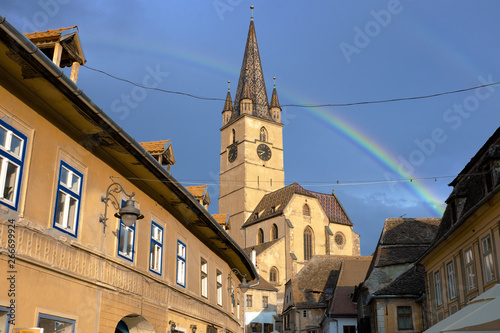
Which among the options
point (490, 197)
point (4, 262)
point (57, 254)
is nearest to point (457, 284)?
point (490, 197)

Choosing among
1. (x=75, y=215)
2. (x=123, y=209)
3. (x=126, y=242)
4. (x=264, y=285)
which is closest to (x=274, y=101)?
(x=264, y=285)

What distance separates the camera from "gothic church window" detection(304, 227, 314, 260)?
2960 inches

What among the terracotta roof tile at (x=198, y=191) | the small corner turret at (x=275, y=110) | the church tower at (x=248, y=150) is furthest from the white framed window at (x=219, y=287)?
the small corner turret at (x=275, y=110)

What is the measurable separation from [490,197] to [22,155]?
496 inches

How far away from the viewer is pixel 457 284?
2075 cm

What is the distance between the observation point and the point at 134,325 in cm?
1458

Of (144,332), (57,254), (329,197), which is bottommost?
(144,332)

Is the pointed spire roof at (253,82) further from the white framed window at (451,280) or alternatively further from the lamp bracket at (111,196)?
the lamp bracket at (111,196)

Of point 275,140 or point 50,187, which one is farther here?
point 275,140

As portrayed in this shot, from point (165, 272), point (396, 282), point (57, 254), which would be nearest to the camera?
point (57, 254)

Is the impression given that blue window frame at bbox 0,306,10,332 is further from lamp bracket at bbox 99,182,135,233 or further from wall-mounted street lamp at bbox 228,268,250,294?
wall-mounted street lamp at bbox 228,268,250,294

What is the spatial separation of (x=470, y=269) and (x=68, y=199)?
14.1 m

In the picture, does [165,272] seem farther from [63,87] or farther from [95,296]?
[63,87]

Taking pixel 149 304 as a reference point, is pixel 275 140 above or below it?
above
